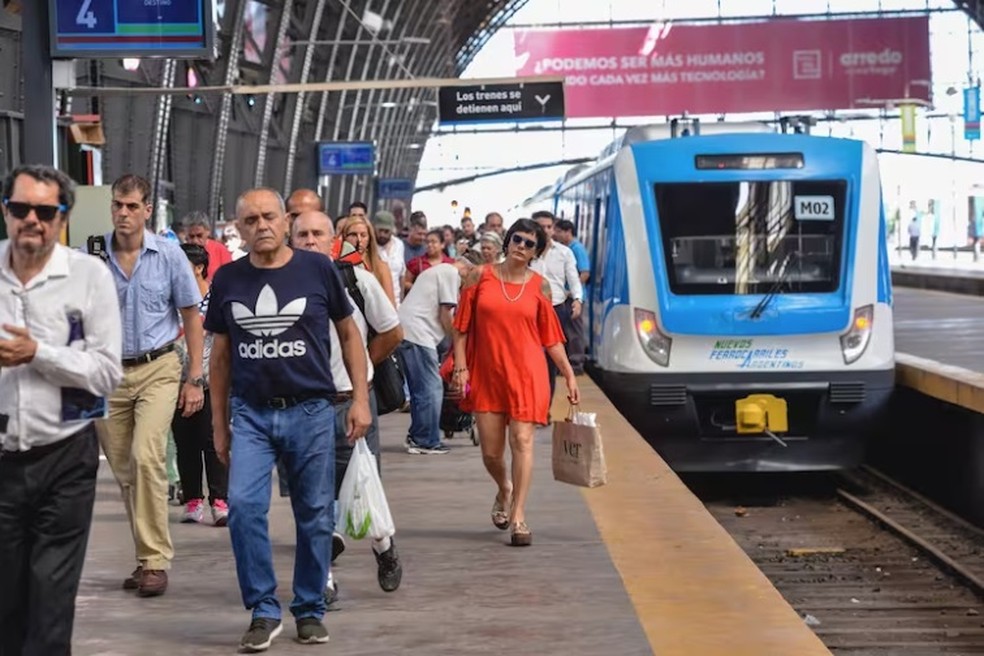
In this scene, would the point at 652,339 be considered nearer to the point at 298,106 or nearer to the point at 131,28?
the point at 131,28

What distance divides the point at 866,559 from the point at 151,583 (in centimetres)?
626

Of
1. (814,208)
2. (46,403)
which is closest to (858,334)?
(814,208)

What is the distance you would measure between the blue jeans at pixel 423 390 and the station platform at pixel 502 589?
2445 mm

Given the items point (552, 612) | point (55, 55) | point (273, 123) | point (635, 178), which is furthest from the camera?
point (273, 123)

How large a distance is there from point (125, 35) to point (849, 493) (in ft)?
23.6

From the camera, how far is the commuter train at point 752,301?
14.6m

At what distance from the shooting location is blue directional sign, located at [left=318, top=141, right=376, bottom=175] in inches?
1681

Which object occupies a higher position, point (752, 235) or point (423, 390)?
point (752, 235)

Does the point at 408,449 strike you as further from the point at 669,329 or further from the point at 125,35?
the point at 125,35

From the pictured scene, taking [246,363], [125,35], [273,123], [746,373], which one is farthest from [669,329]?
[273,123]

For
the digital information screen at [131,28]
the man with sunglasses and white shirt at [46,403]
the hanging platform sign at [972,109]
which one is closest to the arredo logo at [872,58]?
the hanging platform sign at [972,109]

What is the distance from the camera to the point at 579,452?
9562 mm

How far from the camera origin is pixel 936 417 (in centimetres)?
1650

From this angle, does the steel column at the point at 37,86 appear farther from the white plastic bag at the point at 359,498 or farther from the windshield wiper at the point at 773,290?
the windshield wiper at the point at 773,290
